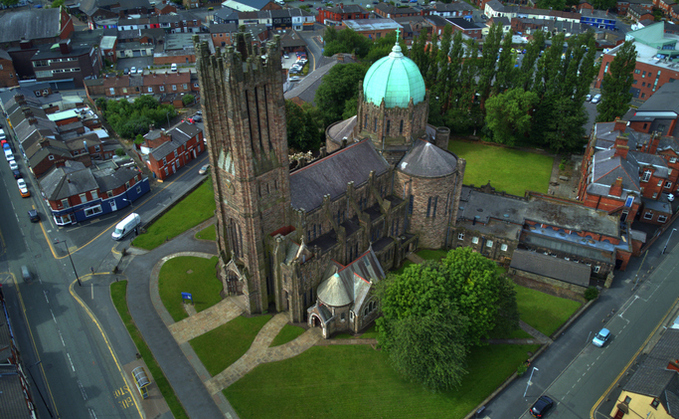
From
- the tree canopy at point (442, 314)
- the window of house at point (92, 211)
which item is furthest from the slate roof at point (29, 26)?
the tree canopy at point (442, 314)

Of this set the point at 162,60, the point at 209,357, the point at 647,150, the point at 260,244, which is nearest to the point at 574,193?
the point at 647,150

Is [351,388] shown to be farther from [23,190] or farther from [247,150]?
[23,190]

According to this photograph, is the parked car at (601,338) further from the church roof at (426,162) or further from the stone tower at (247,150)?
the stone tower at (247,150)

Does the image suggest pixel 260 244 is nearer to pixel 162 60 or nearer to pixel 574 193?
pixel 574 193

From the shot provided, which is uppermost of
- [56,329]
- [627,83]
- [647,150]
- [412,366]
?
[627,83]

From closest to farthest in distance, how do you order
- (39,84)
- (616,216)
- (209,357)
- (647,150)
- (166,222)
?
1. (209,357)
2. (616,216)
3. (166,222)
4. (647,150)
5. (39,84)

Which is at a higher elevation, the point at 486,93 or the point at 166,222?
the point at 486,93

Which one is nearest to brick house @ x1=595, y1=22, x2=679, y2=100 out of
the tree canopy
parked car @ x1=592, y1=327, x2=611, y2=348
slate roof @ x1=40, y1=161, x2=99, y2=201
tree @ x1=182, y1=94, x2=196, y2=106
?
parked car @ x1=592, y1=327, x2=611, y2=348
